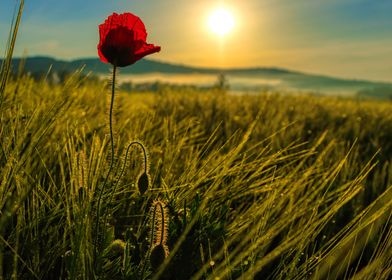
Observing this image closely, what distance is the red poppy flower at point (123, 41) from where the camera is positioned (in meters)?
1.15

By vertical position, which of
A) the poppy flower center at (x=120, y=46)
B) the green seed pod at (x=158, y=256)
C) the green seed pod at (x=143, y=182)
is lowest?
the green seed pod at (x=158, y=256)

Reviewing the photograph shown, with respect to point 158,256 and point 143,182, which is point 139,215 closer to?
point 143,182

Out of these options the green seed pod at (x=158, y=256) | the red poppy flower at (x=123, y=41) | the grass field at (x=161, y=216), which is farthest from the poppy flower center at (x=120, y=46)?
the green seed pod at (x=158, y=256)

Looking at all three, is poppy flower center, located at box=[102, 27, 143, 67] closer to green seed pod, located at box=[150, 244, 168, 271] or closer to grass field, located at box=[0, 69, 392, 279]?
grass field, located at box=[0, 69, 392, 279]

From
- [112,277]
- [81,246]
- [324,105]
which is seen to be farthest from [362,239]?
[324,105]

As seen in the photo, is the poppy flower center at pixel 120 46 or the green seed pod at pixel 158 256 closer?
the green seed pod at pixel 158 256

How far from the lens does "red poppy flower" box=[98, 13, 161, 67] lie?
1.15 metres

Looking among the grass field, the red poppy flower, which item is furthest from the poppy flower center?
the grass field

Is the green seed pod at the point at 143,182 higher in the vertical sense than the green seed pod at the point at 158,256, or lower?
higher

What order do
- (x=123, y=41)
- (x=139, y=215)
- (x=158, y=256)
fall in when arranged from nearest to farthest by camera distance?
(x=158, y=256) < (x=123, y=41) < (x=139, y=215)

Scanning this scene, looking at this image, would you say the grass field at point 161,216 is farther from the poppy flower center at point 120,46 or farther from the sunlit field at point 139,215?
the poppy flower center at point 120,46

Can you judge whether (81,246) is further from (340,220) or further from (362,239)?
(340,220)

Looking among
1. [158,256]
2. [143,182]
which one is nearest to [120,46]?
[143,182]

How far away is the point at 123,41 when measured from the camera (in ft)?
3.75
